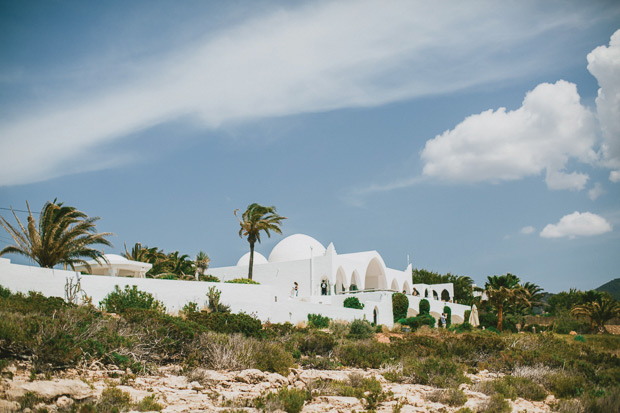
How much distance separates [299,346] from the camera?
16.5 meters

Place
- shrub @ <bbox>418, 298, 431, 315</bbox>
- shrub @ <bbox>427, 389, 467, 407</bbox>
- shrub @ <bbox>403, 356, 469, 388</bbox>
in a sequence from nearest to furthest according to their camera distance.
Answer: shrub @ <bbox>427, 389, 467, 407</bbox>
shrub @ <bbox>403, 356, 469, 388</bbox>
shrub @ <bbox>418, 298, 431, 315</bbox>

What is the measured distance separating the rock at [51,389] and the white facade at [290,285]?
10422 millimetres

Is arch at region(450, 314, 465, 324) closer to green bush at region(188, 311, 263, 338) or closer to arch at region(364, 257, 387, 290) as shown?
arch at region(364, 257, 387, 290)

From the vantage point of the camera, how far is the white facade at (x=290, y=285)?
61.6 ft

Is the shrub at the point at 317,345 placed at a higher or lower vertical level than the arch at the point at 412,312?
higher

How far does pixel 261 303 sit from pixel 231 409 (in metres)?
15.5

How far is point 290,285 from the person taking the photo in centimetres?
3678

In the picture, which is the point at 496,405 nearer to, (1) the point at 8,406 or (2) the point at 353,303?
(1) the point at 8,406

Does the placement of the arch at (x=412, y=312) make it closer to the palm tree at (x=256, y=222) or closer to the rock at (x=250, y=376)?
the palm tree at (x=256, y=222)

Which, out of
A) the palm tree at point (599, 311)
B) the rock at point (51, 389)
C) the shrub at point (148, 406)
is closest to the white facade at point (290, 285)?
the palm tree at point (599, 311)

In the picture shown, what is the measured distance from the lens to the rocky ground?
28.1ft

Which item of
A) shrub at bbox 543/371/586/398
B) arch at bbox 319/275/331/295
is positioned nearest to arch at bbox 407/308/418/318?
arch at bbox 319/275/331/295

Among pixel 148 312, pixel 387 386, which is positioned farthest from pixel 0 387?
pixel 387 386

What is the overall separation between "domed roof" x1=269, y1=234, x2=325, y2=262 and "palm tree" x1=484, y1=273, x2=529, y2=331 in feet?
43.8
